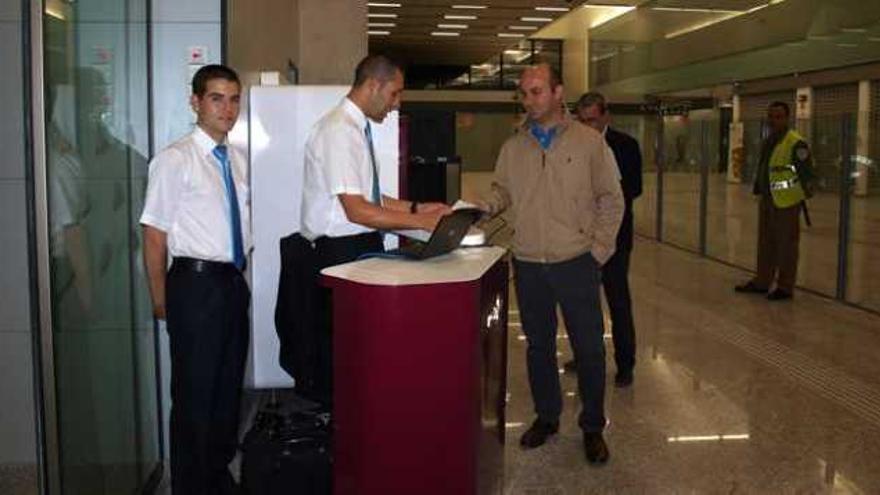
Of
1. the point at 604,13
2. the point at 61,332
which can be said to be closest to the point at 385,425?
the point at 61,332

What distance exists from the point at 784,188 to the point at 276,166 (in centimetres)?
479

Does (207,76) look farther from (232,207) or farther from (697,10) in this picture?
(697,10)

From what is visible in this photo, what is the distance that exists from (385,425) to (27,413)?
1538 millimetres

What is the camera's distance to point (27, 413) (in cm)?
330

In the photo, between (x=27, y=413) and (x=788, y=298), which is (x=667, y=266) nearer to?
(x=788, y=298)

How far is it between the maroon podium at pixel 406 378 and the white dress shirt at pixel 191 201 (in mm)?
448

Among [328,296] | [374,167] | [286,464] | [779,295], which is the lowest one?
[779,295]

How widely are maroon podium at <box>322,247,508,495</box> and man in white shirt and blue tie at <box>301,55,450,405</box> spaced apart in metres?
0.30

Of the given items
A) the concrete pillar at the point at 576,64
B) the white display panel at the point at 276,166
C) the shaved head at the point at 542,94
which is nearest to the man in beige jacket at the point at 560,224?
the shaved head at the point at 542,94

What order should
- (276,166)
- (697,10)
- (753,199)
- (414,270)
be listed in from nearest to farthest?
1. (414,270)
2. (276,166)
3. (753,199)
4. (697,10)

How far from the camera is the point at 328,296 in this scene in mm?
3197

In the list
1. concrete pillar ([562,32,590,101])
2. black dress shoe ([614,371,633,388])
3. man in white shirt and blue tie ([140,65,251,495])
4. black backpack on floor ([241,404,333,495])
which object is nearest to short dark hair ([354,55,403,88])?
man in white shirt and blue tie ([140,65,251,495])

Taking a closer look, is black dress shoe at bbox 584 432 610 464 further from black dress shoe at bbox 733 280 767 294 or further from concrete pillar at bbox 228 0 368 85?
concrete pillar at bbox 228 0 368 85

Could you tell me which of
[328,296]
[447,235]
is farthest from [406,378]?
[328,296]
